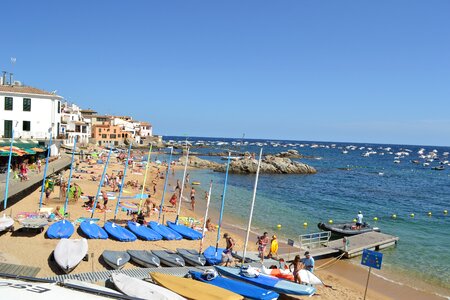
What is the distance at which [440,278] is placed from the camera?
65.0 feet

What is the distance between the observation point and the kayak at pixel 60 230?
18.6 m

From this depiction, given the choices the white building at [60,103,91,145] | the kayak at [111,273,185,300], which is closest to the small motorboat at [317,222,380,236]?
the kayak at [111,273,185,300]

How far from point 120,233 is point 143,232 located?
130 cm

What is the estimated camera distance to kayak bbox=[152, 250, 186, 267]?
16.5 metres

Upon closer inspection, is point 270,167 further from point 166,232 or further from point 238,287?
point 238,287

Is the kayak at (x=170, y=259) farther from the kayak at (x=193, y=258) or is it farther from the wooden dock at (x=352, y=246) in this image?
the wooden dock at (x=352, y=246)

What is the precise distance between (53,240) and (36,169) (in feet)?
66.5

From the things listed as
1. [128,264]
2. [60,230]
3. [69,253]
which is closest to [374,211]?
[128,264]

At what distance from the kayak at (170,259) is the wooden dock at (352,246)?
5.77 m

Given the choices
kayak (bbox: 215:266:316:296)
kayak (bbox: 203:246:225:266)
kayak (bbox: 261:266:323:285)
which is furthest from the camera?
kayak (bbox: 203:246:225:266)

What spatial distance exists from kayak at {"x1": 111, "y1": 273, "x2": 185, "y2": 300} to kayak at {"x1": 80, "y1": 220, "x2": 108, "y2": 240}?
6294mm

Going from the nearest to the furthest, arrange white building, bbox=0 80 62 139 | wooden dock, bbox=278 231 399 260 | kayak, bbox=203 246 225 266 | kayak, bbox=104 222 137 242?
1. kayak, bbox=203 246 225 266
2. kayak, bbox=104 222 137 242
3. wooden dock, bbox=278 231 399 260
4. white building, bbox=0 80 62 139

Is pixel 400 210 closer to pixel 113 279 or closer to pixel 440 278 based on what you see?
pixel 440 278

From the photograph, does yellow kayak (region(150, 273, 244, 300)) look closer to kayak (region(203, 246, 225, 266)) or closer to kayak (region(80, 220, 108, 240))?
kayak (region(203, 246, 225, 266))
